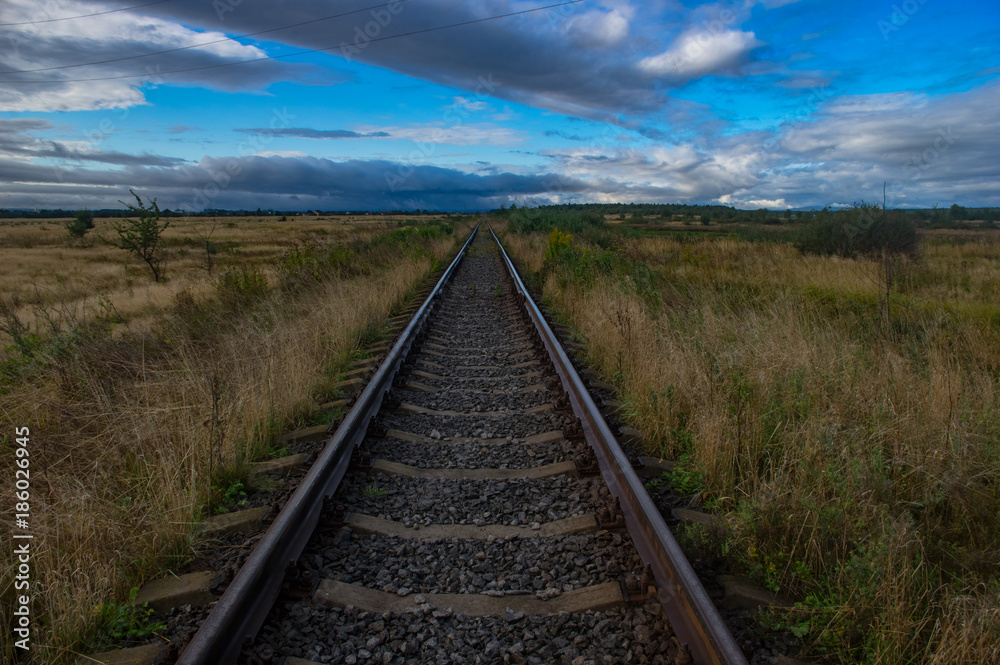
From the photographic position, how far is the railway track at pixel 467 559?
7.19 ft

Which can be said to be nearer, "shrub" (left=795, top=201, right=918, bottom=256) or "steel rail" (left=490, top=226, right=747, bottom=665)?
"steel rail" (left=490, top=226, right=747, bottom=665)

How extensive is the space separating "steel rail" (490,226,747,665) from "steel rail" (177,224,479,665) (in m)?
1.67

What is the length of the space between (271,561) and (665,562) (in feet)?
5.84

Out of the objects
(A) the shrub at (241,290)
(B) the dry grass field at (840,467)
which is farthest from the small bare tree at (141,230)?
(B) the dry grass field at (840,467)

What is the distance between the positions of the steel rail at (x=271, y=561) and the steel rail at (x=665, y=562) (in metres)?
1.67

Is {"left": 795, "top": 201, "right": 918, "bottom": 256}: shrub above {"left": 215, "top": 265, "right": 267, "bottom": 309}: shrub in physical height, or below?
above

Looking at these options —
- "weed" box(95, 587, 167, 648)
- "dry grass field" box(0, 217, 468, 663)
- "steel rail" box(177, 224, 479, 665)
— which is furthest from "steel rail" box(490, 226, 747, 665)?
"dry grass field" box(0, 217, 468, 663)

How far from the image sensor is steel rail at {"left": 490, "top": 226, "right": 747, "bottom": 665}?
2.01m

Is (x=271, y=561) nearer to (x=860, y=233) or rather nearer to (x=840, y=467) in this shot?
(x=840, y=467)

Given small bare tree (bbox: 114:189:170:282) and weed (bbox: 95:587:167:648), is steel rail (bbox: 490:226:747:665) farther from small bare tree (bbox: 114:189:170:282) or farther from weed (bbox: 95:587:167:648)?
small bare tree (bbox: 114:189:170:282)

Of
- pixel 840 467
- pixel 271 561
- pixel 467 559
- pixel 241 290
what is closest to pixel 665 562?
Answer: pixel 467 559

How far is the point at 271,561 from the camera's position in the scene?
99.3 inches

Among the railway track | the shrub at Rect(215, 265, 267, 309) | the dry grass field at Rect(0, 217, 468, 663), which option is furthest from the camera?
the shrub at Rect(215, 265, 267, 309)

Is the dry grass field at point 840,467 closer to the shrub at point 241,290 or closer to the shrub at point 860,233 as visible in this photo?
the shrub at point 241,290
